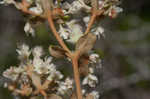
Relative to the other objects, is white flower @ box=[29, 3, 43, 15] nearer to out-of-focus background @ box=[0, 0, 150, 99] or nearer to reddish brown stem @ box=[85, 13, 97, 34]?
reddish brown stem @ box=[85, 13, 97, 34]

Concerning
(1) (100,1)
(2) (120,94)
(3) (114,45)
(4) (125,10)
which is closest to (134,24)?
(4) (125,10)

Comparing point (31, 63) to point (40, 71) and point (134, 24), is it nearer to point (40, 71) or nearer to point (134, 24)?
point (40, 71)

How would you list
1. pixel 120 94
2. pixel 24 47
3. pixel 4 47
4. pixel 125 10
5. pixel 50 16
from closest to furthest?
pixel 50 16, pixel 24 47, pixel 120 94, pixel 4 47, pixel 125 10

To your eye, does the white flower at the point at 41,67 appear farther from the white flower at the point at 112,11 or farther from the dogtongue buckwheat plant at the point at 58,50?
the white flower at the point at 112,11

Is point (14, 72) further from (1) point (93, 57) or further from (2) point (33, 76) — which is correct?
(1) point (93, 57)

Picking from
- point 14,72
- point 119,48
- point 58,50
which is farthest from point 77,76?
point 119,48

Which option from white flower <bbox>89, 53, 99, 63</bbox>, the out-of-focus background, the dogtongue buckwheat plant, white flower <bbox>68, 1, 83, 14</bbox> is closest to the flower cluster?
the dogtongue buckwheat plant

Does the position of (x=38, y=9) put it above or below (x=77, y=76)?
above
